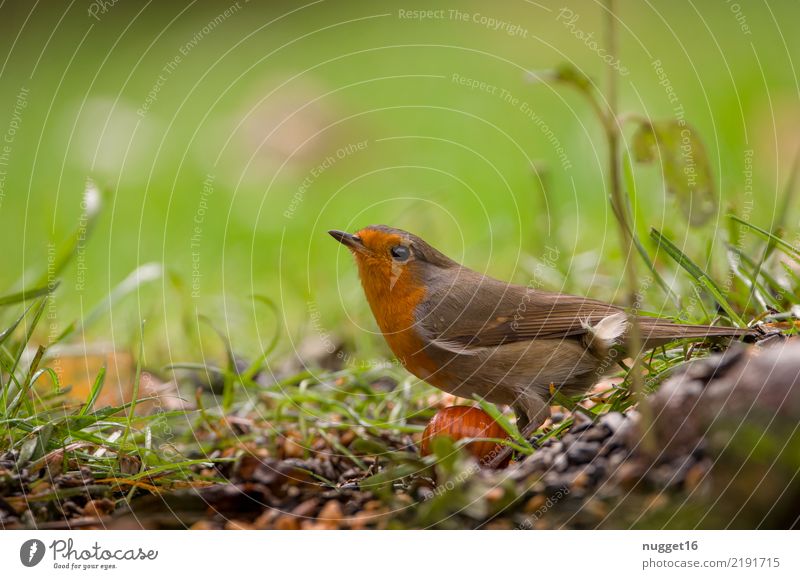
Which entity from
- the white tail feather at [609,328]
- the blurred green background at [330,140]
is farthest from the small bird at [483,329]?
the blurred green background at [330,140]

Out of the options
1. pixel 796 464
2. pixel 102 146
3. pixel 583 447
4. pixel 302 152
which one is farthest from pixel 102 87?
pixel 796 464

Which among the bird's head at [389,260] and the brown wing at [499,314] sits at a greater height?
the bird's head at [389,260]

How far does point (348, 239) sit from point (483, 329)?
1.87ft

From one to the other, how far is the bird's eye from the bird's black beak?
0.13 m

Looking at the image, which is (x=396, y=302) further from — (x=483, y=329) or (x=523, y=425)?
(x=523, y=425)

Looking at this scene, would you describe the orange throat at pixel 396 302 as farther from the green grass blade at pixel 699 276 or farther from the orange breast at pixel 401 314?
the green grass blade at pixel 699 276

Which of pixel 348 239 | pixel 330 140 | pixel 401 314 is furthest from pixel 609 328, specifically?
pixel 330 140

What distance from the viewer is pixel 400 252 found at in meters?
3.04

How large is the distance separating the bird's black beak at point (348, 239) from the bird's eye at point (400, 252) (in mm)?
130

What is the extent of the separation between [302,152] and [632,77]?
242cm

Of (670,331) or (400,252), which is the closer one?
(670,331)

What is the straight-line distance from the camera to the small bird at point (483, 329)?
2.86 m

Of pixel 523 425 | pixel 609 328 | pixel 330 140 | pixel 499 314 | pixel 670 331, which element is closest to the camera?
pixel 670 331

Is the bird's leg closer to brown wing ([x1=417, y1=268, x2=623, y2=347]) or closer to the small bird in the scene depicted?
the small bird
